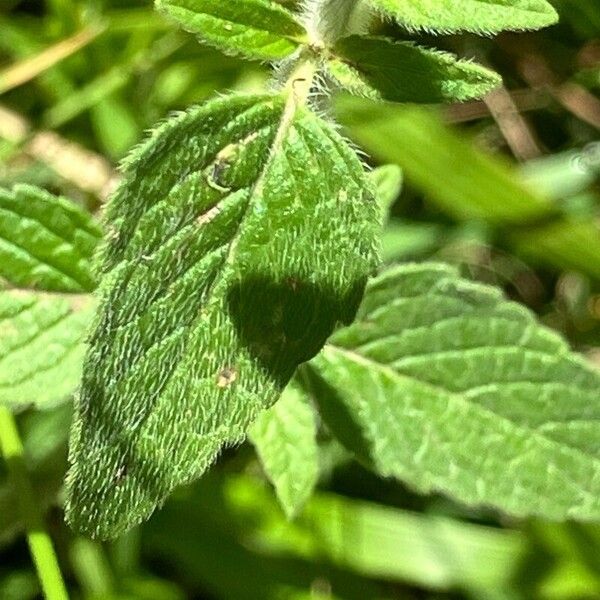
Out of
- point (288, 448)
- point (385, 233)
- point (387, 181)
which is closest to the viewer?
point (288, 448)

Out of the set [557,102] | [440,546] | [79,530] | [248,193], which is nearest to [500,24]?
[248,193]

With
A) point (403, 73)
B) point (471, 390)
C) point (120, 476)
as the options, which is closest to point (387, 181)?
point (471, 390)

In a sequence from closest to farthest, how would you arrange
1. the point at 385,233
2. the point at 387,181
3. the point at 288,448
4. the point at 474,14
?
the point at 474,14
the point at 288,448
the point at 387,181
the point at 385,233

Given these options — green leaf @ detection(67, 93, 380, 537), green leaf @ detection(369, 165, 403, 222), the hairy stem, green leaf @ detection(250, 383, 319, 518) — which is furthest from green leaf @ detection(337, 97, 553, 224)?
green leaf @ detection(67, 93, 380, 537)

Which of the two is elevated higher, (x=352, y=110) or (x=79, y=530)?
(x=79, y=530)

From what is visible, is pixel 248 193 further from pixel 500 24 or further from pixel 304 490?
pixel 304 490

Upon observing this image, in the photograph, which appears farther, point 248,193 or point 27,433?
point 27,433

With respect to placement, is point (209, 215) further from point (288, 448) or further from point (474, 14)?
point (288, 448)
